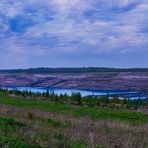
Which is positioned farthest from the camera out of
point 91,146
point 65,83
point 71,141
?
point 65,83

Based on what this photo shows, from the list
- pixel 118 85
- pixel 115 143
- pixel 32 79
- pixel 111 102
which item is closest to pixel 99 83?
pixel 118 85

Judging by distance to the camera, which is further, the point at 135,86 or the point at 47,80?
the point at 47,80

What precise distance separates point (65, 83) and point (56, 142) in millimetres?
153578

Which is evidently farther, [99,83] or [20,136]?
[99,83]

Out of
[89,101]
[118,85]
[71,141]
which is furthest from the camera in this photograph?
[118,85]

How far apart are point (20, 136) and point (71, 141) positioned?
1.21m

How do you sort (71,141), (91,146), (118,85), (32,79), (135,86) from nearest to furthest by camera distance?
(91,146), (71,141), (135,86), (118,85), (32,79)

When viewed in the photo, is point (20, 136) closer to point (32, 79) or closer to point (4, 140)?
point (4, 140)

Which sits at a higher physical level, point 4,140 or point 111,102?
point 4,140

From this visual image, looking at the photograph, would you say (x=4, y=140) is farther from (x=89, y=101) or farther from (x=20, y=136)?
(x=89, y=101)

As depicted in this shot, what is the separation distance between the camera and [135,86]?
138 meters

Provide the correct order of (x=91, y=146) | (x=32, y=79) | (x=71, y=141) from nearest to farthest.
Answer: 1. (x=91, y=146)
2. (x=71, y=141)
3. (x=32, y=79)

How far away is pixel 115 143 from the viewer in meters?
10.1

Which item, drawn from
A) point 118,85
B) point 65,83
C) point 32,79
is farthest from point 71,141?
point 32,79
